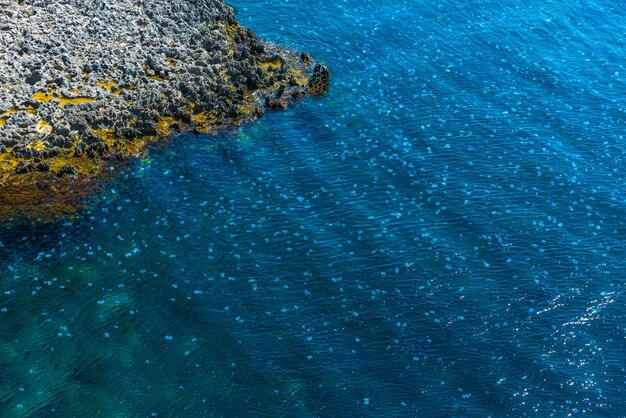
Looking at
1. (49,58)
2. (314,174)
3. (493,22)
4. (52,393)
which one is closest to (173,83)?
(49,58)

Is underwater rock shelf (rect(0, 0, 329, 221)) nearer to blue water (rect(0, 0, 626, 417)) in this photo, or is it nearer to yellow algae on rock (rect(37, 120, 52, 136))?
yellow algae on rock (rect(37, 120, 52, 136))

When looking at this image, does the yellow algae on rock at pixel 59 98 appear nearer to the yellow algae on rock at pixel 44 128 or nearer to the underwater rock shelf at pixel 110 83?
the underwater rock shelf at pixel 110 83

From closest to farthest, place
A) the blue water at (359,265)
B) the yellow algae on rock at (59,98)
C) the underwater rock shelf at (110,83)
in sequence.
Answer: the blue water at (359,265), the underwater rock shelf at (110,83), the yellow algae on rock at (59,98)

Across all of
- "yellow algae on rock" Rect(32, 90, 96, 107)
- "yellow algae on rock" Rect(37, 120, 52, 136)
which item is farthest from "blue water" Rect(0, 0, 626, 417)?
"yellow algae on rock" Rect(32, 90, 96, 107)

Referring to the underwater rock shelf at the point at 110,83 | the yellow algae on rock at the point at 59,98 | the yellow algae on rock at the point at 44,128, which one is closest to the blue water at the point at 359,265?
the underwater rock shelf at the point at 110,83

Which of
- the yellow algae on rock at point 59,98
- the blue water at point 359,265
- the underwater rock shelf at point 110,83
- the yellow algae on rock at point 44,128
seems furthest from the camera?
the yellow algae on rock at point 59,98

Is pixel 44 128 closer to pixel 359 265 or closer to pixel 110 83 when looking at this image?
pixel 110 83
